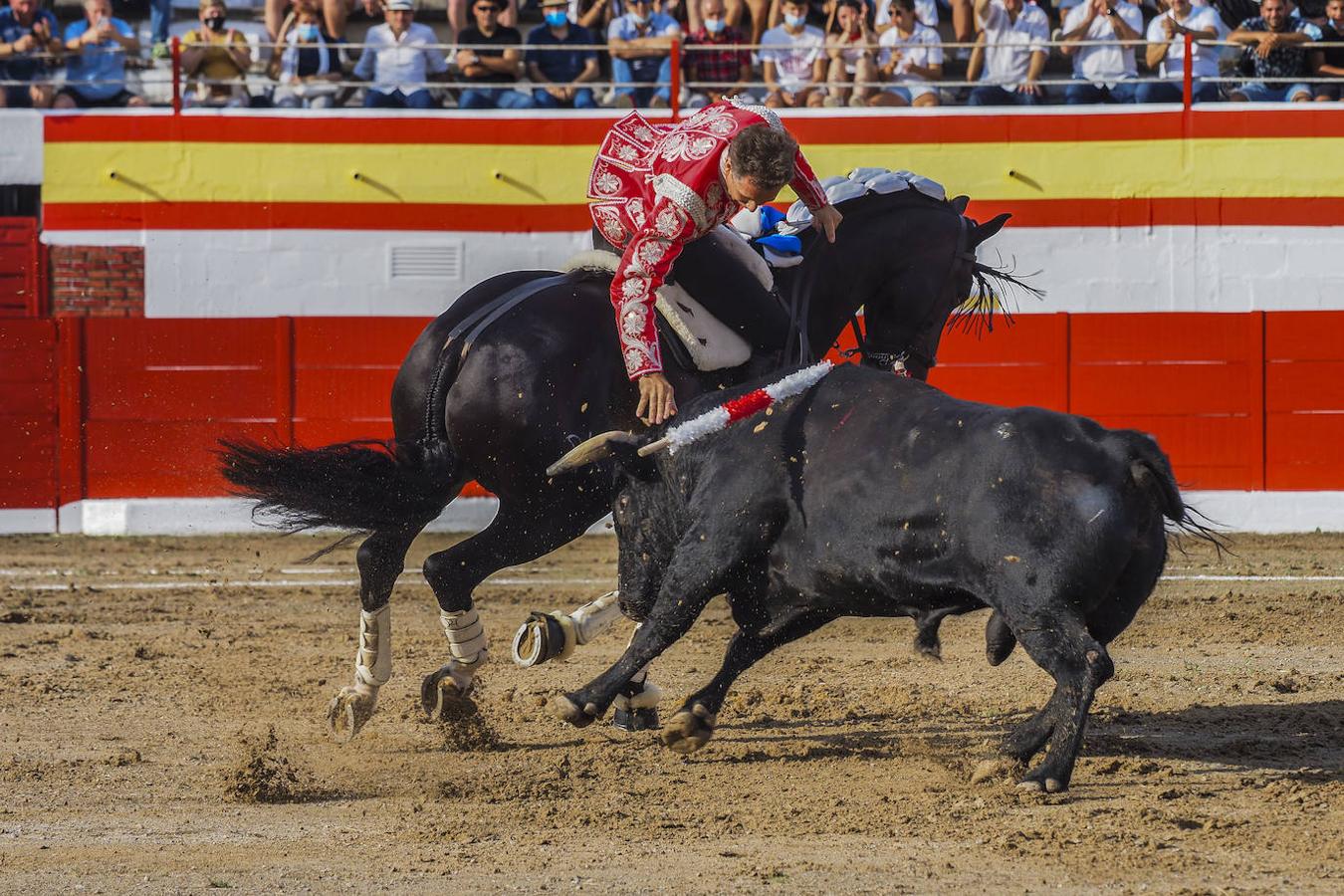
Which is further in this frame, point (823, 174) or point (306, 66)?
point (306, 66)

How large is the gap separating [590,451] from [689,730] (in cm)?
67

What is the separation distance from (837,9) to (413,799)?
299 inches

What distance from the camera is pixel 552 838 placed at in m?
3.43

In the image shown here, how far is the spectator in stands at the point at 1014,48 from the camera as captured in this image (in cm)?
1022

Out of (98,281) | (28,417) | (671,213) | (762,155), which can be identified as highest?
(762,155)

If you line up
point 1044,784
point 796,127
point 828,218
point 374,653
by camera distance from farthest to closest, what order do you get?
point 796,127, point 828,218, point 374,653, point 1044,784

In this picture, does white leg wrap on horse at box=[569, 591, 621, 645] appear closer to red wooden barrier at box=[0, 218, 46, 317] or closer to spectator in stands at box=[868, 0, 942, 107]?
spectator in stands at box=[868, 0, 942, 107]

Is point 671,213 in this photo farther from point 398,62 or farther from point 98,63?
point 98,63

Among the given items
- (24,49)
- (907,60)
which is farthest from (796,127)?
(24,49)

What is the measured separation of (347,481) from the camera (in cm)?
426

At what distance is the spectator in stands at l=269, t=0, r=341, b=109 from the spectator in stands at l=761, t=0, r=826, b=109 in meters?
2.58

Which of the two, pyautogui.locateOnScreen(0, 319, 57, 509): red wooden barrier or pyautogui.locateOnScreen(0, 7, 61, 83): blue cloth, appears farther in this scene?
pyautogui.locateOnScreen(0, 7, 61, 83): blue cloth

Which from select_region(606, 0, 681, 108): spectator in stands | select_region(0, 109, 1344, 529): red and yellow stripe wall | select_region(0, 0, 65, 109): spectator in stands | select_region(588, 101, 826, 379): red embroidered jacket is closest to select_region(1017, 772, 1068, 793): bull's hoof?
select_region(588, 101, 826, 379): red embroidered jacket

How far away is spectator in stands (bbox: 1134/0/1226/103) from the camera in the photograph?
33.2 feet
